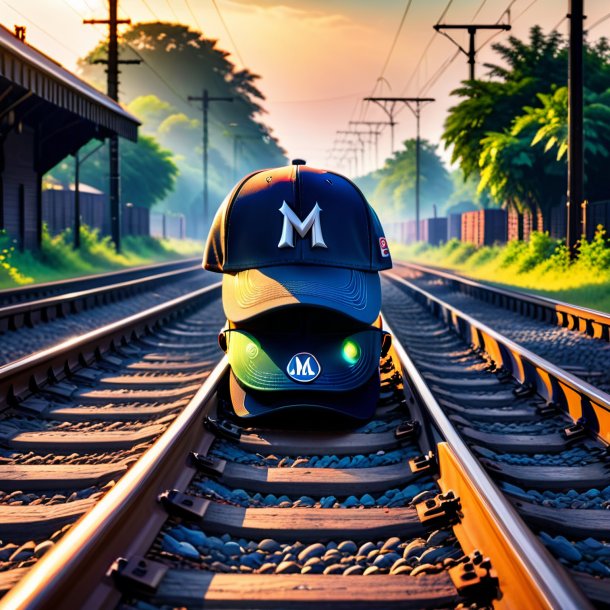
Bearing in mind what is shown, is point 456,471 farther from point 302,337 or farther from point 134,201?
point 134,201

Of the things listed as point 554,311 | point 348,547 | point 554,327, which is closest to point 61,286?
point 554,311

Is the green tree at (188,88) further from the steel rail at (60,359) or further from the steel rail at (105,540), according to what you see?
the steel rail at (105,540)

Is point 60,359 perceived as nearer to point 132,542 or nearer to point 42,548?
point 42,548

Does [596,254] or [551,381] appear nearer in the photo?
[551,381]

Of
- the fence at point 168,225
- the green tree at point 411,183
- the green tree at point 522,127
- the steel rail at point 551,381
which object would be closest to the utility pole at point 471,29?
the green tree at point 522,127

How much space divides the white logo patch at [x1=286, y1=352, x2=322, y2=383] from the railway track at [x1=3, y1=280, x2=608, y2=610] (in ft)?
1.35

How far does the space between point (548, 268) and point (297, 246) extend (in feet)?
56.1

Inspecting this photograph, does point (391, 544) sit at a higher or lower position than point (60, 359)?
lower

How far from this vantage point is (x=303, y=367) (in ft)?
19.2

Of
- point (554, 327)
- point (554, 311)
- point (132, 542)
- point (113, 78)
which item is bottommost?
point (132, 542)

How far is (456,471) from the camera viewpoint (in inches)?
177

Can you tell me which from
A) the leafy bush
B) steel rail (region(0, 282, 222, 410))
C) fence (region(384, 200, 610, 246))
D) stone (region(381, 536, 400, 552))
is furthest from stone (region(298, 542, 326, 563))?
fence (region(384, 200, 610, 246))

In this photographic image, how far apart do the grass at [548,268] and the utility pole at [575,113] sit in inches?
35.5

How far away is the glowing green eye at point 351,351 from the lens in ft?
19.8
